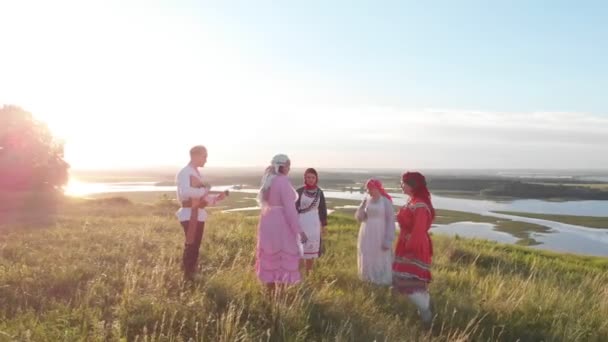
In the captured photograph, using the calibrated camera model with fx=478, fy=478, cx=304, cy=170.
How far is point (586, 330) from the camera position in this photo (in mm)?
6746

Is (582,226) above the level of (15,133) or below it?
below

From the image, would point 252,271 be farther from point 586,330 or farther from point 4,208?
point 4,208

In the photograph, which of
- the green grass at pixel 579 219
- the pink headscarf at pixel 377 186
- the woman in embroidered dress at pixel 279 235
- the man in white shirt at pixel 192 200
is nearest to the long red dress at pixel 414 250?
the pink headscarf at pixel 377 186

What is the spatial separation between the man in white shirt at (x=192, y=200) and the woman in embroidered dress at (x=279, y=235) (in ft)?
3.28

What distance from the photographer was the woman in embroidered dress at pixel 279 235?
22.3 ft

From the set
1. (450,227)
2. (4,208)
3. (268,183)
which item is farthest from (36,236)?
(450,227)

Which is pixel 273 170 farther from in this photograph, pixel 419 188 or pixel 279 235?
pixel 419 188

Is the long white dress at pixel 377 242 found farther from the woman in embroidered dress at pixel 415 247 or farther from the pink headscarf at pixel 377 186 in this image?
the woman in embroidered dress at pixel 415 247

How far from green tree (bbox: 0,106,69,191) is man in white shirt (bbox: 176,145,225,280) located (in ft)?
117

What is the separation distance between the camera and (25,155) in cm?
3834

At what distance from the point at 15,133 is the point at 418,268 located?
40335 mm

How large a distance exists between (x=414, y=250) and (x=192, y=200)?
3.54 meters

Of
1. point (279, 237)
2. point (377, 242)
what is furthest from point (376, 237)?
point (279, 237)

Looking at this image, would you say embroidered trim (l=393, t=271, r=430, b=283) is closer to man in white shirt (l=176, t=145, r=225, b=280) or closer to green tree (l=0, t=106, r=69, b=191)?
man in white shirt (l=176, t=145, r=225, b=280)
